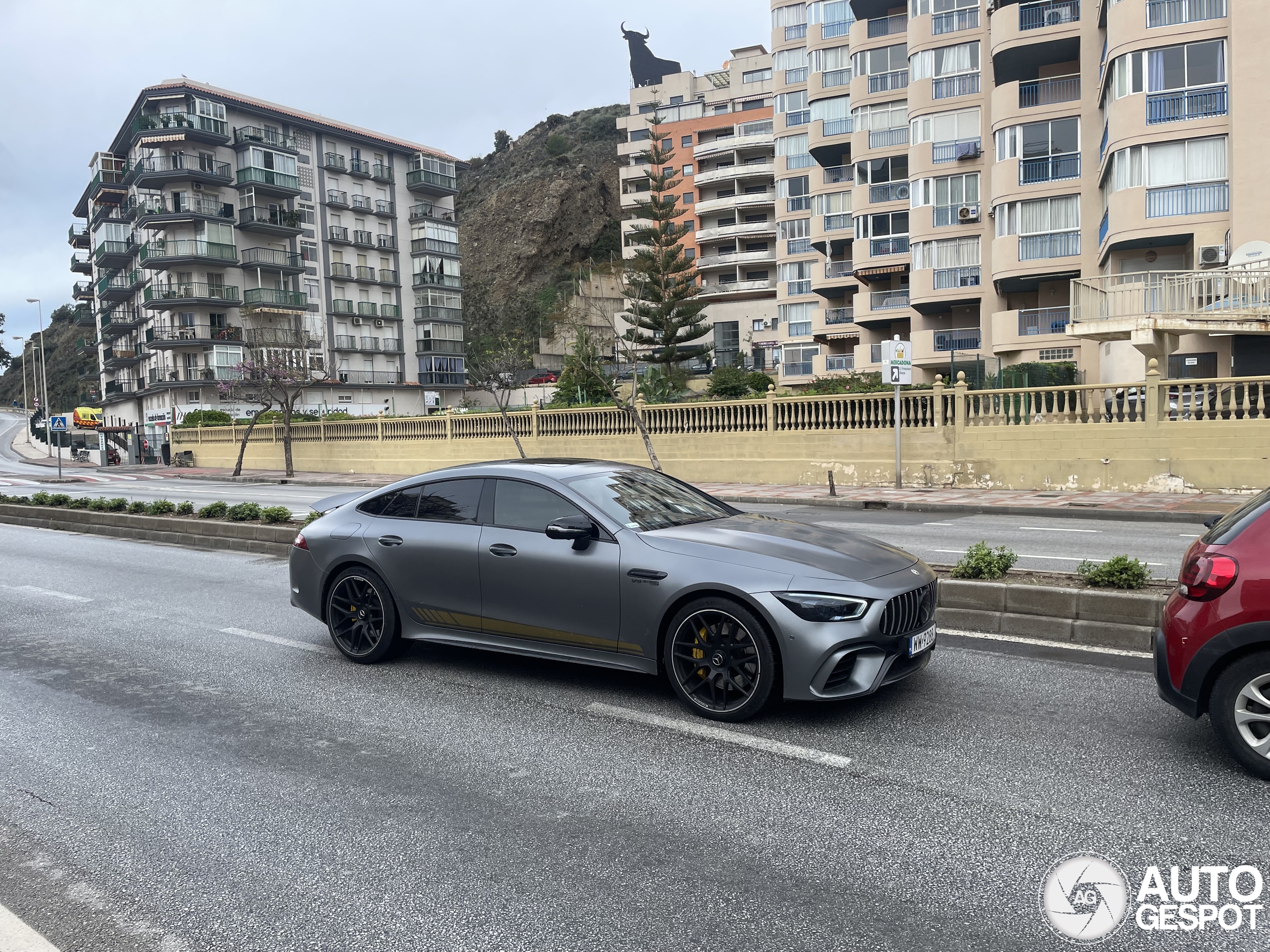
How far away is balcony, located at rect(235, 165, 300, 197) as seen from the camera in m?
64.5

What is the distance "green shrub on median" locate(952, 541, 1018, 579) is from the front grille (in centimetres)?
224

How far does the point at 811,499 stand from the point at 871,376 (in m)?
23.5

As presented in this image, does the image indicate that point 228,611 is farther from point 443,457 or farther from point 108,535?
point 443,457

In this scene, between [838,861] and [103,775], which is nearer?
[838,861]

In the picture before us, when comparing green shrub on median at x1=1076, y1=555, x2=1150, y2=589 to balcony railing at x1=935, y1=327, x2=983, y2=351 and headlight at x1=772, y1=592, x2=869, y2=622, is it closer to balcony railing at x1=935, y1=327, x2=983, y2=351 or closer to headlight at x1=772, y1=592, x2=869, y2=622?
headlight at x1=772, y1=592, x2=869, y2=622

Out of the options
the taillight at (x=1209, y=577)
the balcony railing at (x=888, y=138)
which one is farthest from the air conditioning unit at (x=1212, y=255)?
the taillight at (x=1209, y=577)

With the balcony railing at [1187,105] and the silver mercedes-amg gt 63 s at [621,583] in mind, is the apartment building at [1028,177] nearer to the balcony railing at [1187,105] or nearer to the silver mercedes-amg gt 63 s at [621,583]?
the balcony railing at [1187,105]

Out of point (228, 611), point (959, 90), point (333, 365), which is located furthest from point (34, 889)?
point (333, 365)

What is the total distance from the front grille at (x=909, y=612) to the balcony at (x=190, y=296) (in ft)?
214

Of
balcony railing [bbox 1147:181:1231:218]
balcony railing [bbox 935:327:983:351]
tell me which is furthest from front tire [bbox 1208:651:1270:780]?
balcony railing [bbox 935:327:983:351]

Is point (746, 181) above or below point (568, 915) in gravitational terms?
above

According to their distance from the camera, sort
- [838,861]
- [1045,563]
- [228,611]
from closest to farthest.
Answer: [838,861] < [228,611] < [1045,563]

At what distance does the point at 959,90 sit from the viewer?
40000 millimetres

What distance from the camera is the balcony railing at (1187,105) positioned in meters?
26.7
